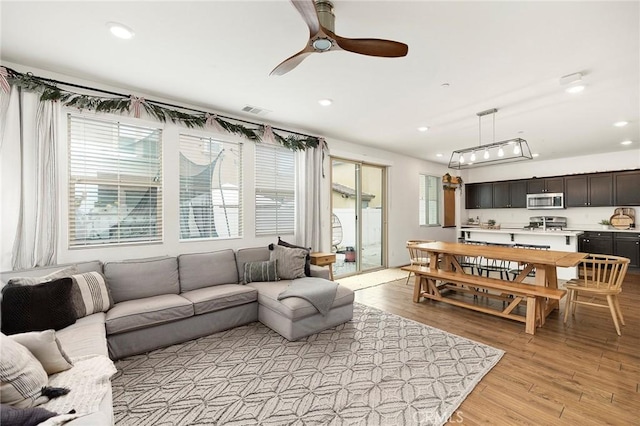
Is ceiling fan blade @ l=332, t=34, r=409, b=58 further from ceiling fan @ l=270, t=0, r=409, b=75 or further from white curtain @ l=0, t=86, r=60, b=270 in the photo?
white curtain @ l=0, t=86, r=60, b=270

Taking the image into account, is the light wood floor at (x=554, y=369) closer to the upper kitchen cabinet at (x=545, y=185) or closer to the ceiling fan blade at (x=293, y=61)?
the ceiling fan blade at (x=293, y=61)

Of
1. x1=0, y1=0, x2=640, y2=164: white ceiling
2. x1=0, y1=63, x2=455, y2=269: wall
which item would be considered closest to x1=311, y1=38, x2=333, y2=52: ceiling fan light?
x1=0, y1=0, x2=640, y2=164: white ceiling

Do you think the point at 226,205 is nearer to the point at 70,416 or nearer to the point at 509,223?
the point at 70,416

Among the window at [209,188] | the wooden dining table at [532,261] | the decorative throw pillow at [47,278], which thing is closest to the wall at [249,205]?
the window at [209,188]

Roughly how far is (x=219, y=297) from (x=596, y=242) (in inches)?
313

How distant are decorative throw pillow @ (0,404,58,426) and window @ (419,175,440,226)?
25.0ft

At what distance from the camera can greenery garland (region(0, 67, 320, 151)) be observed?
111 inches

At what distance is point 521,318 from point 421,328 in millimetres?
1177

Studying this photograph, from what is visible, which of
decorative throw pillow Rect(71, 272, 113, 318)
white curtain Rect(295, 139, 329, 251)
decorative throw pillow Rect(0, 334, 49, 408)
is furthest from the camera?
white curtain Rect(295, 139, 329, 251)

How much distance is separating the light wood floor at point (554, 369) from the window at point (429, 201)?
421 centimetres

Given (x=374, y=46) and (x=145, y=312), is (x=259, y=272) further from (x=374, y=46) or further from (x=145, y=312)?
(x=374, y=46)

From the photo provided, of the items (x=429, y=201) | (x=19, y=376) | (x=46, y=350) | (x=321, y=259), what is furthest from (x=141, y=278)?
(x=429, y=201)

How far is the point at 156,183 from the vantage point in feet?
12.0

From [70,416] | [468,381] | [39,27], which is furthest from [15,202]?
[468,381]
